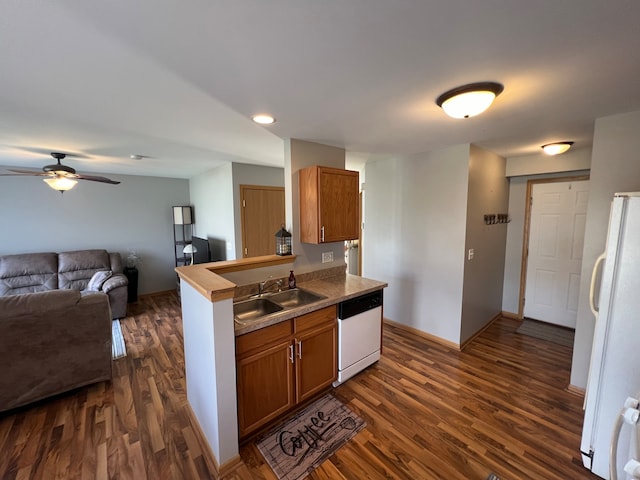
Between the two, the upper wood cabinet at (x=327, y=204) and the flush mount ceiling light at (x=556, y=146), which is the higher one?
the flush mount ceiling light at (x=556, y=146)

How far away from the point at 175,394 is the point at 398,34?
3019 millimetres

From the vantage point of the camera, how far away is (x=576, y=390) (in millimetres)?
2350

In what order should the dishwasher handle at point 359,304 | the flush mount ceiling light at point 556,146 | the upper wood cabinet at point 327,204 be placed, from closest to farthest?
1. the dishwasher handle at point 359,304
2. the upper wood cabinet at point 327,204
3. the flush mount ceiling light at point 556,146

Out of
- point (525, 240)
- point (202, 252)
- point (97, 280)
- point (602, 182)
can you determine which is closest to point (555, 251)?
point (525, 240)

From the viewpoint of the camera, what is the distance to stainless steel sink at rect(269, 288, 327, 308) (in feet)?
7.76

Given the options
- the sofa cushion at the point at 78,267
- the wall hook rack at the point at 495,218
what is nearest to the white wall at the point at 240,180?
the sofa cushion at the point at 78,267

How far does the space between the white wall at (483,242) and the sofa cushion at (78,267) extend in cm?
570

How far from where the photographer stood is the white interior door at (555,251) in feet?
11.3

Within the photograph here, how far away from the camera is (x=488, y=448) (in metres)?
1.79

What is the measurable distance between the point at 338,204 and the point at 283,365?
1501mm

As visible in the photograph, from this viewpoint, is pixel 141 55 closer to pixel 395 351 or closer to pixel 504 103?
pixel 504 103

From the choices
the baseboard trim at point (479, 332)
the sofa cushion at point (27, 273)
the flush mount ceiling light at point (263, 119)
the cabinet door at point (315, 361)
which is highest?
the flush mount ceiling light at point (263, 119)

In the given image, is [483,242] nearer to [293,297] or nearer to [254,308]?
[293,297]

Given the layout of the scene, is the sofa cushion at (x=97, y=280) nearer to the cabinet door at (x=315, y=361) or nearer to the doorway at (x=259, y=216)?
the doorway at (x=259, y=216)
